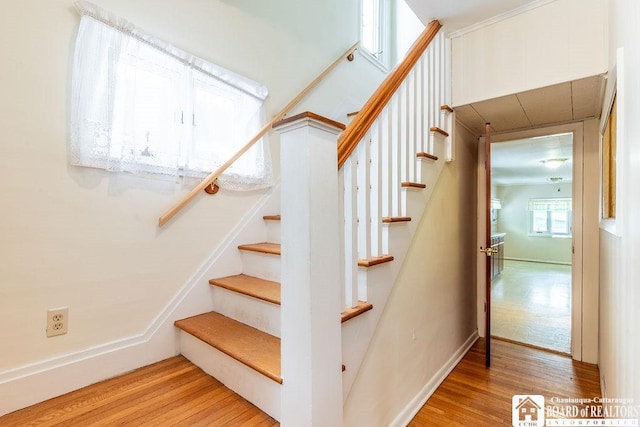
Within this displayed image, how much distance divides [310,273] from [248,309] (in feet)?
2.85

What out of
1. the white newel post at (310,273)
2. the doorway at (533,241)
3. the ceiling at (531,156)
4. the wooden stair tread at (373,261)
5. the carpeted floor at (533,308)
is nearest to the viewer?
the white newel post at (310,273)

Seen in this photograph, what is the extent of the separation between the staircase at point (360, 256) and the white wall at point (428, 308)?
5.5 inches

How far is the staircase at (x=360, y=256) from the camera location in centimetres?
126

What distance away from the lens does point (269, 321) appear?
1607 millimetres

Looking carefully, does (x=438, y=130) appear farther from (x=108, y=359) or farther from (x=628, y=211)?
(x=108, y=359)

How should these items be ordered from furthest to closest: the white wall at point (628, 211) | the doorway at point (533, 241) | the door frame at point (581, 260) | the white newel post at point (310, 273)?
the doorway at point (533, 241), the door frame at point (581, 260), the white newel post at point (310, 273), the white wall at point (628, 211)

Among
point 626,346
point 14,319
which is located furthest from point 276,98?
point 626,346

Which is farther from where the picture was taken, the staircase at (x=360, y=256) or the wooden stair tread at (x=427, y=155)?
the wooden stair tread at (x=427, y=155)

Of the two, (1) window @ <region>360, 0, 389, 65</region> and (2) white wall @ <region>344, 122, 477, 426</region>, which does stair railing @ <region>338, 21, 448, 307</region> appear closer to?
(2) white wall @ <region>344, 122, 477, 426</region>

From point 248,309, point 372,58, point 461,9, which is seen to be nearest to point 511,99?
point 461,9

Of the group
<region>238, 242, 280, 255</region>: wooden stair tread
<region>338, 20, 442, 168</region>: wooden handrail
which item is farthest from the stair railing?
<region>238, 242, 280, 255</region>: wooden stair tread

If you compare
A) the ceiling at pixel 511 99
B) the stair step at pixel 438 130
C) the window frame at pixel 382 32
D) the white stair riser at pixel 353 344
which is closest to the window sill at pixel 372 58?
the window frame at pixel 382 32

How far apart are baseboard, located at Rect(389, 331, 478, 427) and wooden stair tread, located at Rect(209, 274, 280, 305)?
3.03ft

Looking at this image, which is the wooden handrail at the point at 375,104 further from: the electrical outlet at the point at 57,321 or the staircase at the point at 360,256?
the electrical outlet at the point at 57,321
